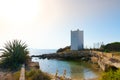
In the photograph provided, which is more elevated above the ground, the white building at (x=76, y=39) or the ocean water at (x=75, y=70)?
the white building at (x=76, y=39)

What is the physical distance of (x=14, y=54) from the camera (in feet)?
74.5

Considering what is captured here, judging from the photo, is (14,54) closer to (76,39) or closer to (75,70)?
(75,70)

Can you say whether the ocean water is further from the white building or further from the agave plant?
the white building

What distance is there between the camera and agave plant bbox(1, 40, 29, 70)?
71.6 ft

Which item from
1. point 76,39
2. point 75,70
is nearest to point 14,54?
point 75,70

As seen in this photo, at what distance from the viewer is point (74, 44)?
62969mm

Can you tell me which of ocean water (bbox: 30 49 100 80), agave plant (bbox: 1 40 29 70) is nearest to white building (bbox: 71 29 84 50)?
ocean water (bbox: 30 49 100 80)

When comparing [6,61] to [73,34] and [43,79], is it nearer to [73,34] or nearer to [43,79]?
[43,79]

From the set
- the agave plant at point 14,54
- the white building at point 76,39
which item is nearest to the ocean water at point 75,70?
the agave plant at point 14,54

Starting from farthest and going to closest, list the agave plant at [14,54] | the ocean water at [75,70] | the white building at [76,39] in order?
the white building at [76,39], the ocean water at [75,70], the agave plant at [14,54]

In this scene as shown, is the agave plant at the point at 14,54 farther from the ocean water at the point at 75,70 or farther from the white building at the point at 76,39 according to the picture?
the white building at the point at 76,39

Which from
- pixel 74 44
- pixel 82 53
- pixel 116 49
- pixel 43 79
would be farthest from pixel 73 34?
pixel 43 79

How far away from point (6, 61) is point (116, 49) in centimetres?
3925

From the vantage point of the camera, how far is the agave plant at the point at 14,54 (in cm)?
2181
